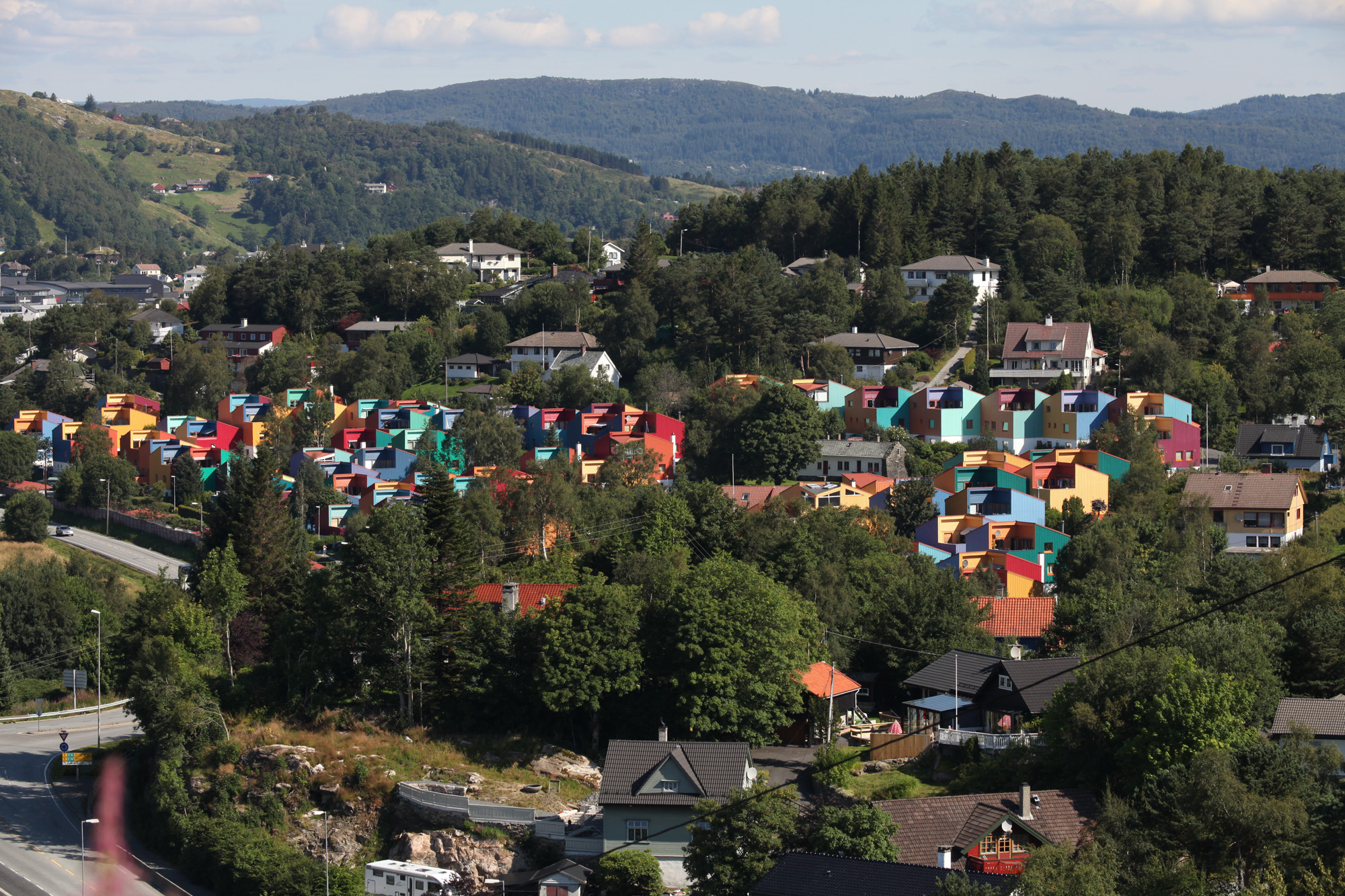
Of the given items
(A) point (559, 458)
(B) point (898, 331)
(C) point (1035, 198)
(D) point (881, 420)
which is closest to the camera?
(A) point (559, 458)

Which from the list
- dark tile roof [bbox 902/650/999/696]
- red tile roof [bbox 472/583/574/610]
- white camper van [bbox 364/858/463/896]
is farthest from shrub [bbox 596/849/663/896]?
red tile roof [bbox 472/583/574/610]

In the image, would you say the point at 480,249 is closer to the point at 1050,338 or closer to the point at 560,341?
the point at 560,341

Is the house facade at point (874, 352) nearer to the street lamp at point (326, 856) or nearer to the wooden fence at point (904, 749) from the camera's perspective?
the wooden fence at point (904, 749)

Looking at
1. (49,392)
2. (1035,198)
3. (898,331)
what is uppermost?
(1035,198)

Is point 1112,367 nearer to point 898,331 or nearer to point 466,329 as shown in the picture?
point 898,331

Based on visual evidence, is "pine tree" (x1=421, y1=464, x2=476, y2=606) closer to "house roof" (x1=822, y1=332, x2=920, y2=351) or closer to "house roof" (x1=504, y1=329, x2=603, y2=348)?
"house roof" (x1=822, y1=332, x2=920, y2=351)

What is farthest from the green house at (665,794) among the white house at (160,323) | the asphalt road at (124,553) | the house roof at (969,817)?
the white house at (160,323)

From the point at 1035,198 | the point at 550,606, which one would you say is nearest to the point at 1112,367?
the point at 1035,198

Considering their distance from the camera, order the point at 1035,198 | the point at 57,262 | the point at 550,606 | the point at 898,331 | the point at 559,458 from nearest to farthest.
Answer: the point at 550,606
the point at 559,458
the point at 898,331
the point at 1035,198
the point at 57,262
